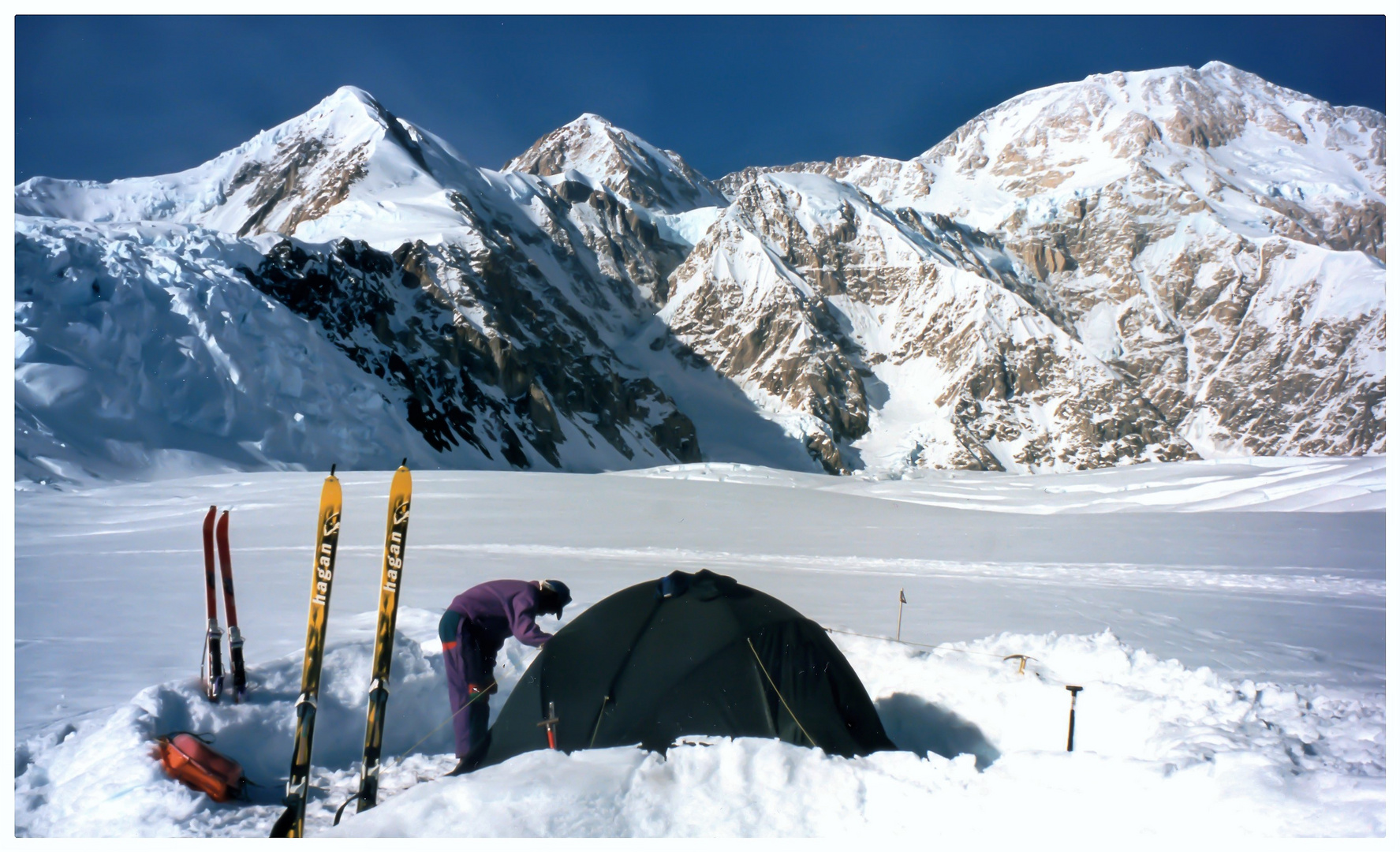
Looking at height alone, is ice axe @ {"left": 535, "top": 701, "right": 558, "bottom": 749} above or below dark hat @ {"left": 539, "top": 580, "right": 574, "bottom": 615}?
below

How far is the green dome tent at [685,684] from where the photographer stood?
197 inches

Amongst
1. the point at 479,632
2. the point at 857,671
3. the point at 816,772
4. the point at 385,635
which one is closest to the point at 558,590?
the point at 479,632

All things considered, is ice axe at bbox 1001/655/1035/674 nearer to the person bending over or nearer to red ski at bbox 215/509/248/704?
the person bending over

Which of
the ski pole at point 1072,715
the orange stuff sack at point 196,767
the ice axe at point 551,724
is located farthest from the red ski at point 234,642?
the ski pole at point 1072,715

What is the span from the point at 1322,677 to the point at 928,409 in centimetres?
12399

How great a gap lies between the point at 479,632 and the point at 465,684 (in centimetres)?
39

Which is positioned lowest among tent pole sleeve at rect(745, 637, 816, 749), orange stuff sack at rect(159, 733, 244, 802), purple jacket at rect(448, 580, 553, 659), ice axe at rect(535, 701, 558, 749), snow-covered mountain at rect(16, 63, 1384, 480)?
orange stuff sack at rect(159, 733, 244, 802)

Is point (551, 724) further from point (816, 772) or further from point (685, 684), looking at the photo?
point (816, 772)

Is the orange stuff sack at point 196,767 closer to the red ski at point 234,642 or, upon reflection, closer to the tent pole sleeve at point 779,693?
the red ski at point 234,642

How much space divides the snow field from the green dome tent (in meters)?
0.50

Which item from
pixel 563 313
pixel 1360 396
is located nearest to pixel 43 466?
pixel 563 313

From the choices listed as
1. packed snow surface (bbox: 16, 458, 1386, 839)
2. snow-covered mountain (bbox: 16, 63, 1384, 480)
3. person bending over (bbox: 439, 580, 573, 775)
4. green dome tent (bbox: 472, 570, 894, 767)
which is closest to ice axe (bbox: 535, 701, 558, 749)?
green dome tent (bbox: 472, 570, 894, 767)

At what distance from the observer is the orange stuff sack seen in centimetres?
440

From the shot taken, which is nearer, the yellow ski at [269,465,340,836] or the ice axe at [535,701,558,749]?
the yellow ski at [269,465,340,836]
